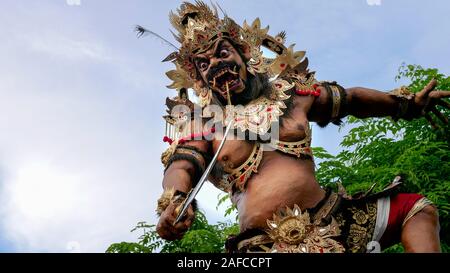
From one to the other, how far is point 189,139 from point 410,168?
17.6ft

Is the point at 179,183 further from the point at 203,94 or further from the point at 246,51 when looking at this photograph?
the point at 246,51

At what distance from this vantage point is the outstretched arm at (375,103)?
6219 millimetres

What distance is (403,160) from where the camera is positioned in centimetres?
1077

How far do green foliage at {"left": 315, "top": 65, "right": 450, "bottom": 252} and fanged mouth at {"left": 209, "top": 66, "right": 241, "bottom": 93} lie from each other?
4.28 m

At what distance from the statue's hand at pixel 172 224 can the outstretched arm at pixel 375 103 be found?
172cm

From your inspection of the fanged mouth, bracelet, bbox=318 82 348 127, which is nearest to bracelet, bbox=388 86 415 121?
bracelet, bbox=318 82 348 127

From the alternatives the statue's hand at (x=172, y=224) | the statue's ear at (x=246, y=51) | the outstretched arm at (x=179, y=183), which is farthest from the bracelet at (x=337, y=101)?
the statue's hand at (x=172, y=224)

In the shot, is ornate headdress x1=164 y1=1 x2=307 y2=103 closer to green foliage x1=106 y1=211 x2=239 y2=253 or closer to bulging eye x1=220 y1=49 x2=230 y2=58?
bulging eye x1=220 y1=49 x2=230 y2=58

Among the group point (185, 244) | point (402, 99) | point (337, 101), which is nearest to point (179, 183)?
point (337, 101)

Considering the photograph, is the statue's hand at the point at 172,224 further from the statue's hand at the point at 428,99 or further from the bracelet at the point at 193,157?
the statue's hand at the point at 428,99

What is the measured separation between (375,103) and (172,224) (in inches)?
90.0

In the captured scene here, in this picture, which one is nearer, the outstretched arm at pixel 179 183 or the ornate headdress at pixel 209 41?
the outstretched arm at pixel 179 183

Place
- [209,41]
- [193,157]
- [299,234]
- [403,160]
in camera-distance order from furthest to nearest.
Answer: [403,160], [209,41], [193,157], [299,234]
